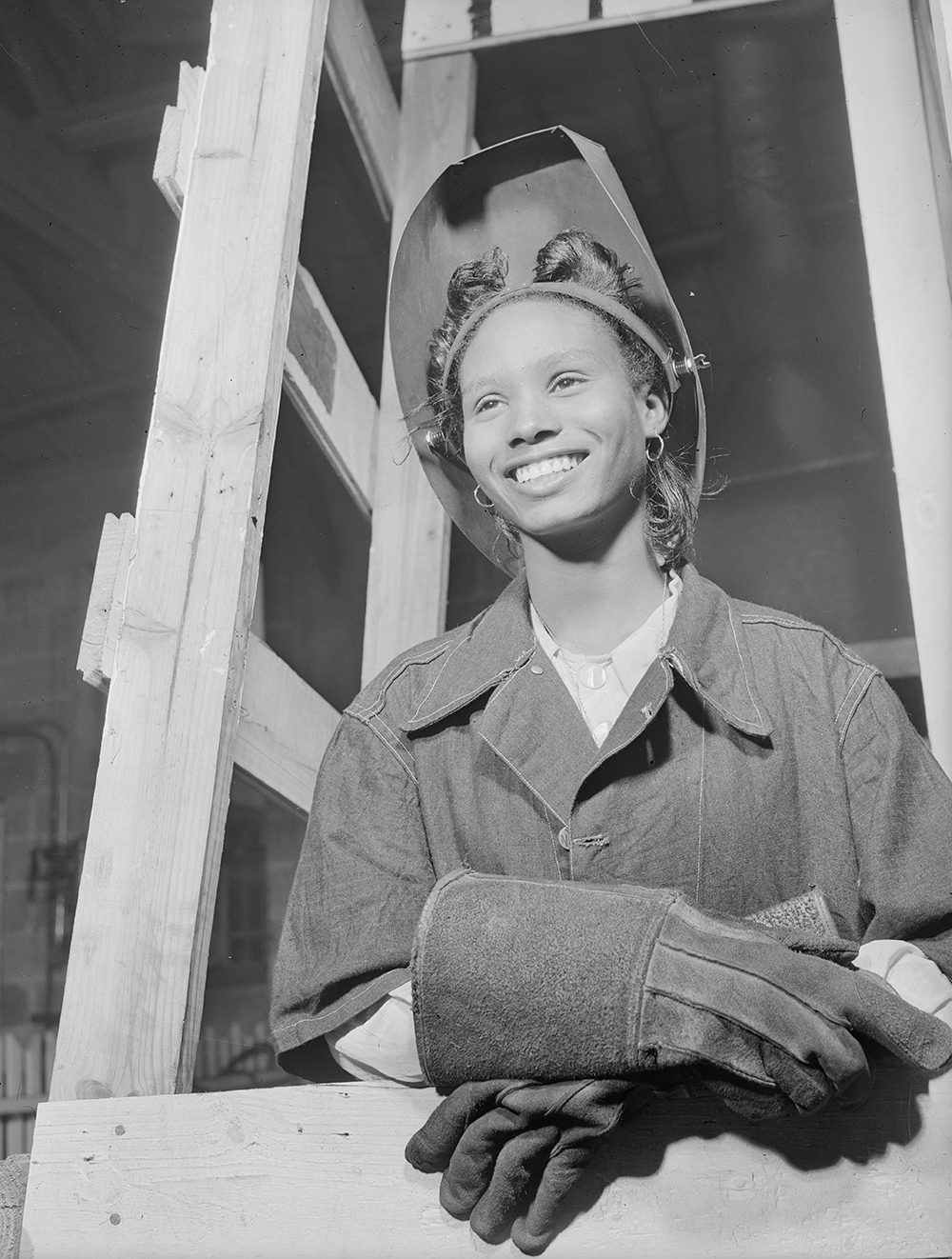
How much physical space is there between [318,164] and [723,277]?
1080 millimetres

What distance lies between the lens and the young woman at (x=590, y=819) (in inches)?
38.1

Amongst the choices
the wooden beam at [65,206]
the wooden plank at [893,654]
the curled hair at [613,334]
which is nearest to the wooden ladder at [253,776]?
the curled hair at [613,334]

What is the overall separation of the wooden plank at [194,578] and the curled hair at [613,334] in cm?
25

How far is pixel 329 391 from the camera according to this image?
193 centimetres

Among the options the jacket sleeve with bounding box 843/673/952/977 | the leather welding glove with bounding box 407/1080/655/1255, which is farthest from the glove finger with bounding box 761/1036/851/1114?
the jacket sleeve with bounding box 843/673/952/977

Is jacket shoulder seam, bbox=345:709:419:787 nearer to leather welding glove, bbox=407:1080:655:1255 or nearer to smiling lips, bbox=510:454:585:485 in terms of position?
smiling lips, bbox=510:454:585:485

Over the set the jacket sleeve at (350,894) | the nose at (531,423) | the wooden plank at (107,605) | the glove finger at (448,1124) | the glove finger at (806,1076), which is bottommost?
the glove finger at (448,1124)

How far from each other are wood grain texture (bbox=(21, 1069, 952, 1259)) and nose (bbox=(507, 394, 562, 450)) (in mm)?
704

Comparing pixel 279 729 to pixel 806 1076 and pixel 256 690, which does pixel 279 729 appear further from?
pixel 806 1076

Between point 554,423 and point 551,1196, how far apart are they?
796 millimetres

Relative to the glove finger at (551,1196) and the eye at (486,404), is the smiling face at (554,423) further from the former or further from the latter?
the glove finger at (551,1196)

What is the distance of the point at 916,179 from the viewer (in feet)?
6.12

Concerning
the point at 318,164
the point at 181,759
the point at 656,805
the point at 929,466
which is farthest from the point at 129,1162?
the point at 318,164

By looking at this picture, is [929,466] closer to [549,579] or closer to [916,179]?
[916,179]
